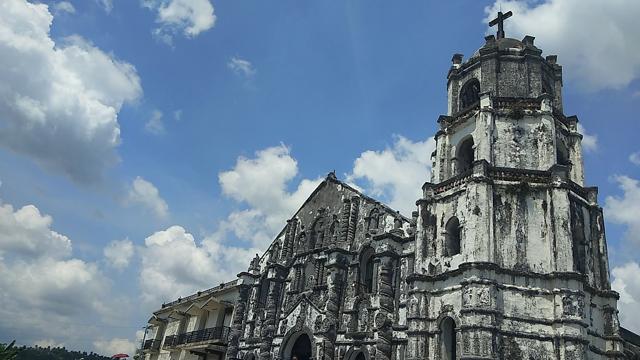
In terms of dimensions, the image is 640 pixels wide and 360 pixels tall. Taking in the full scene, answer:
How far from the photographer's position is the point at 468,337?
16953 millimetres

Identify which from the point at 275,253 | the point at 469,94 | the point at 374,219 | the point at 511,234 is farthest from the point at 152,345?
the point at 511,234

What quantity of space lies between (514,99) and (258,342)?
16.5 metres

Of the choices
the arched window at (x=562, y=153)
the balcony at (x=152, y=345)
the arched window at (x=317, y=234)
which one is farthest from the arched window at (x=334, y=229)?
the balcony at (x=152, y=345)

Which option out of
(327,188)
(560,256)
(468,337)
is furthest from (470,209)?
(327,188)

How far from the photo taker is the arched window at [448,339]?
18.0m

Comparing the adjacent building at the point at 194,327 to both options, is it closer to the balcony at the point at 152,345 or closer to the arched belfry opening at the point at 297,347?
the balcony at the point at 152,345

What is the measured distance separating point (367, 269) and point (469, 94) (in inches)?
342

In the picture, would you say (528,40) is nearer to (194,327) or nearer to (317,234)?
(317,234)

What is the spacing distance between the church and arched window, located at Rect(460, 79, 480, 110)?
0.05m

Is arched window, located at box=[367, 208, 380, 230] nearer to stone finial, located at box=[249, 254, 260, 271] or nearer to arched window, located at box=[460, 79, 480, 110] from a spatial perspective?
arched window, located at box=[460, 79, 480, 110]

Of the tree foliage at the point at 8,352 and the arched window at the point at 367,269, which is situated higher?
the arched window at the point at 367,269

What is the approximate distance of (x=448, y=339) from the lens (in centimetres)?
1828

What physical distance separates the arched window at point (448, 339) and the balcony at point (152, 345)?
1062 inches

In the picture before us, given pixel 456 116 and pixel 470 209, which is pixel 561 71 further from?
pixel 470 209
